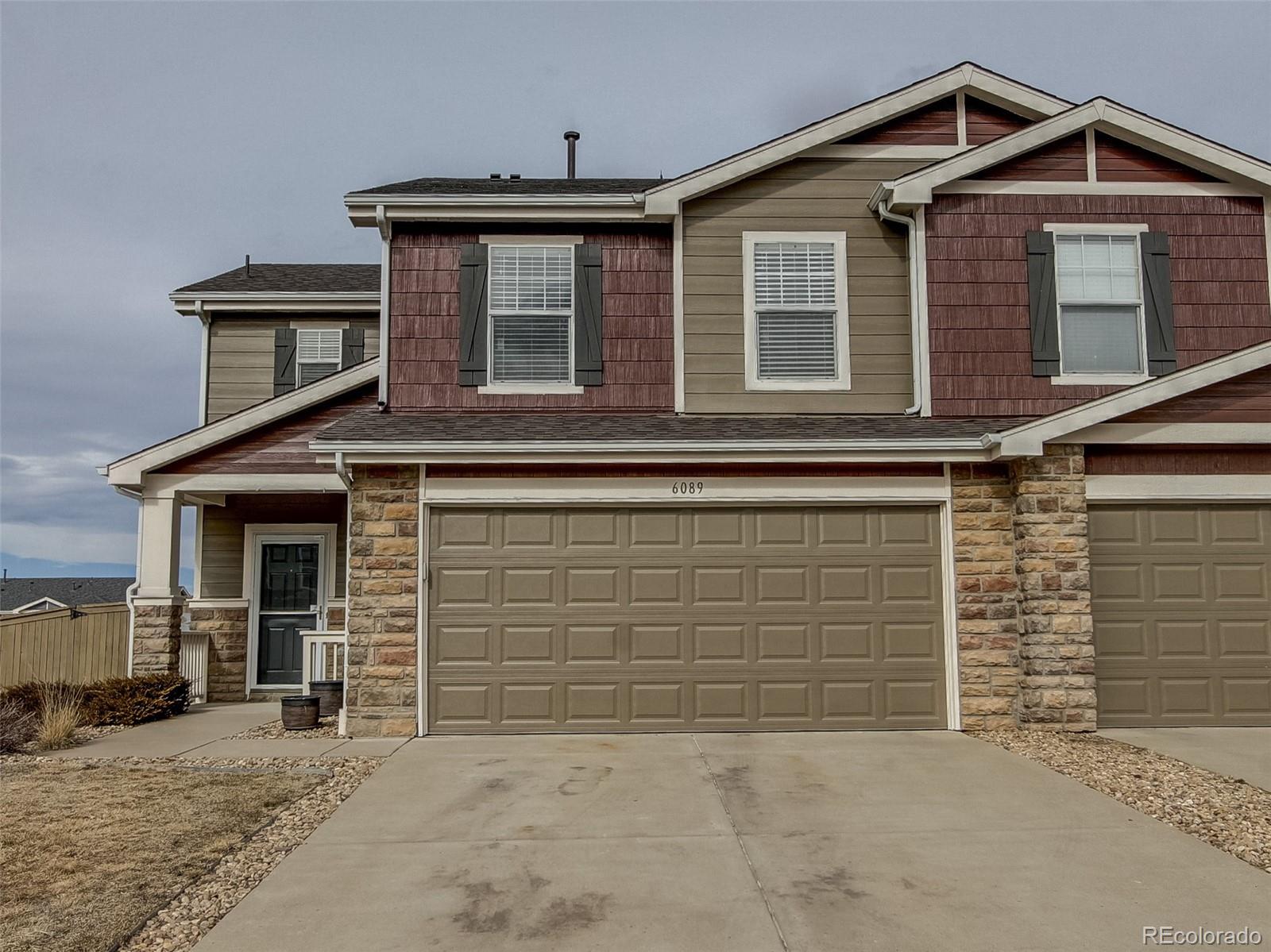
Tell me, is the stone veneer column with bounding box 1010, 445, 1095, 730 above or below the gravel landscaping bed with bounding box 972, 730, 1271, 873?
above

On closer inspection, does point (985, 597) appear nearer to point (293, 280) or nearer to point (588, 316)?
point (588, 316)

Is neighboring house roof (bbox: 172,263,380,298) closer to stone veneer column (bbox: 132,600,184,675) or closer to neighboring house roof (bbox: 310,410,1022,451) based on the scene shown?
neighboring house roof (bbox: 310,410,1022,451)

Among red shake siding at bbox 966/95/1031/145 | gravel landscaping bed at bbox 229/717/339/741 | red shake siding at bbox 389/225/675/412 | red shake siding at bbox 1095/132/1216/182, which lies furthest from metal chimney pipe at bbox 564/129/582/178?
gravel landscaping bed at bbox 229/717/339/741

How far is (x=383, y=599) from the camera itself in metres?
8.23

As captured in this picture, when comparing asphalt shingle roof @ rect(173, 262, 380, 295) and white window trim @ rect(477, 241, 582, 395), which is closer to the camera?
white window trim @ rect(477, 241, 582, 395)

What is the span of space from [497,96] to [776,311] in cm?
1182

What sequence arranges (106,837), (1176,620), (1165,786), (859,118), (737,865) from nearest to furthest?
1. (737,865)
2. (106,837)
3. (1165,786)
4. (1176,620)
5. (859,118)

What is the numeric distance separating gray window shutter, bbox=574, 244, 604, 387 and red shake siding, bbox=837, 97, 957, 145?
338 cm

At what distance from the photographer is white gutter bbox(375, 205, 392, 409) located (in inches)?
384

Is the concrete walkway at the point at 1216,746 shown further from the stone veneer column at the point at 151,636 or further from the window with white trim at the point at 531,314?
the stone veneer column at the point at 151,636

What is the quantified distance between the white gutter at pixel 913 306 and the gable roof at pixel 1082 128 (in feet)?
0.76

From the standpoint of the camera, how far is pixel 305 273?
14.8m

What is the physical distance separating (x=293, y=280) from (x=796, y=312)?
8.57 meters

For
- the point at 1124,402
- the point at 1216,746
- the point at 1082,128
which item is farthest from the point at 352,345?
the point at 1216,746
